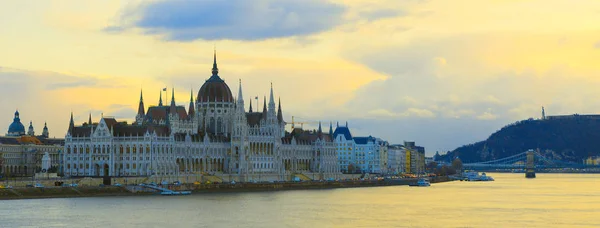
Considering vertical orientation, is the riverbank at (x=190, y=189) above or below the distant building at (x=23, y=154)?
below

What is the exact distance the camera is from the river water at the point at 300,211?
8769cm

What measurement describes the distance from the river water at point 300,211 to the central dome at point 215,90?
156 feet

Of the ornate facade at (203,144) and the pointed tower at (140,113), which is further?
the pointed tower at (140,113)

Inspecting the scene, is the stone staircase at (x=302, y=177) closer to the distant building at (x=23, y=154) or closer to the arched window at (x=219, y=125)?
the arched window at (x=219, y=125)

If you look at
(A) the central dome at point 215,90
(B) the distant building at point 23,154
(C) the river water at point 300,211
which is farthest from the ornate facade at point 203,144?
(B) the distant building at point 23,154

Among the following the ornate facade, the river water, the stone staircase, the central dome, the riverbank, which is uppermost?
the central dome

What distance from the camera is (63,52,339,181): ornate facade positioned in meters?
151

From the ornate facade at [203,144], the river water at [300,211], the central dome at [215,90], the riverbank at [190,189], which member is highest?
the central dome at [215,90]

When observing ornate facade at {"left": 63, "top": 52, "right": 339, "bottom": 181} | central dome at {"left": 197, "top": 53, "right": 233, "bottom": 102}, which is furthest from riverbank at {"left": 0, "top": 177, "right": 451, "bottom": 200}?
central dome at {"left": 197, "top": 53, "right": 233, "bottom": 102}

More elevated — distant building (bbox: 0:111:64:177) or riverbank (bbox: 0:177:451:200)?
distant building (bbox: 0:111:64:177)

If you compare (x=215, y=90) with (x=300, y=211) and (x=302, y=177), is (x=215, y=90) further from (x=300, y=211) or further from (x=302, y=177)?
(x=300, y=211)

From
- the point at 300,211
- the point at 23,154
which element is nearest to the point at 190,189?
the point at 300,211

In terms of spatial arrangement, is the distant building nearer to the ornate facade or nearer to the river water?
the ornate facade

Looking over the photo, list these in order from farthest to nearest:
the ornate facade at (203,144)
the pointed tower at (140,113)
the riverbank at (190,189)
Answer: the pointed tower at (140,113) < the ornate facade at (203,144) < the riverbank at (190,189)
